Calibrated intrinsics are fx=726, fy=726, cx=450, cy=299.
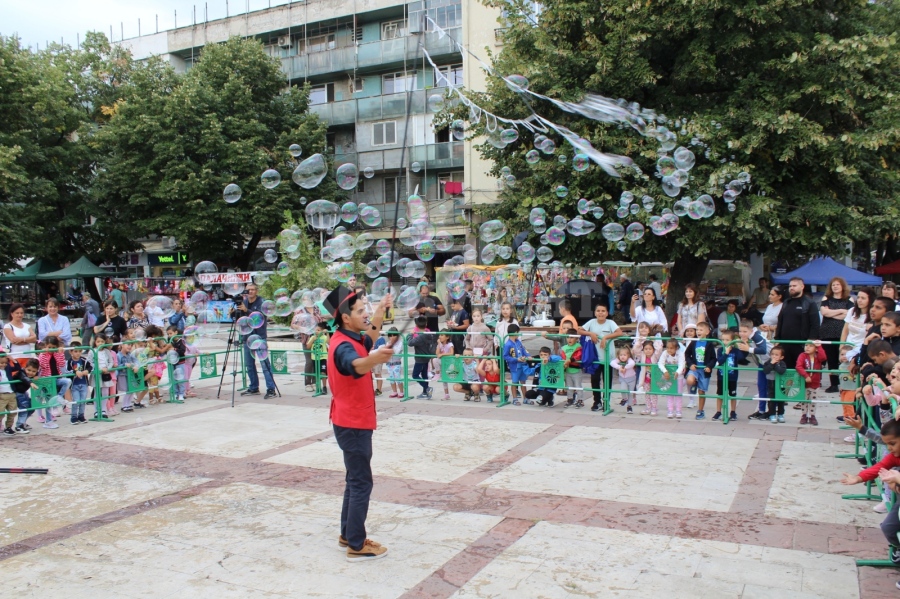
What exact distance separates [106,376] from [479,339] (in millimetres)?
5418

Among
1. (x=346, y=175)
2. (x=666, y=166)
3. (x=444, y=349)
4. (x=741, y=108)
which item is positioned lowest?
(x=444, y=349)

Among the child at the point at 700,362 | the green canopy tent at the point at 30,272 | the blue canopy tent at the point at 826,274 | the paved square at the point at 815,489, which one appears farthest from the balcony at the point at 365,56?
the paved square at the point at 815,489

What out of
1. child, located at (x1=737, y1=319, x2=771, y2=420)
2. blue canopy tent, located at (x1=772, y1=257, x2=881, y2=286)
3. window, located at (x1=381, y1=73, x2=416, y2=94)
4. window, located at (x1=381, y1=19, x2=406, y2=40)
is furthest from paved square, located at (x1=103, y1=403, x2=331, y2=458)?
window, located at (x1=381, y1=19, x2=406, y2=40)

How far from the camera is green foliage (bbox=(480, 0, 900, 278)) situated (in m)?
12.8

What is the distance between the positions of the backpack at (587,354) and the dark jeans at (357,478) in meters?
5.71

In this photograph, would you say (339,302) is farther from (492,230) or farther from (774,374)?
(492,230)

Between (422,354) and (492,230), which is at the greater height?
(492,230)

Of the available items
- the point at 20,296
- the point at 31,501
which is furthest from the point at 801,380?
Result: the point at 20,296

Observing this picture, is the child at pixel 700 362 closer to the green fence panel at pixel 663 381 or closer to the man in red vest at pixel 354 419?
the green fence panel at pixel 663 381

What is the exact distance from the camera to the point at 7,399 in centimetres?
912

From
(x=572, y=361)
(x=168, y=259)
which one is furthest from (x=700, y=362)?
(x=168, y=259)

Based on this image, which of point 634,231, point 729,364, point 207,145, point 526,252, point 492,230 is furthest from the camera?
point 207,145

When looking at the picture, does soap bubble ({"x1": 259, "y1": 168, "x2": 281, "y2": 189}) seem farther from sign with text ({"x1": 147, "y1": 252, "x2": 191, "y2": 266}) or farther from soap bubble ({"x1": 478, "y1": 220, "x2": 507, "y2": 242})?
sign with text ({"x1": 147, "y1": 252, "x2": 191, "y2": 266})

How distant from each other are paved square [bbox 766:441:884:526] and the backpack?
2.81m
